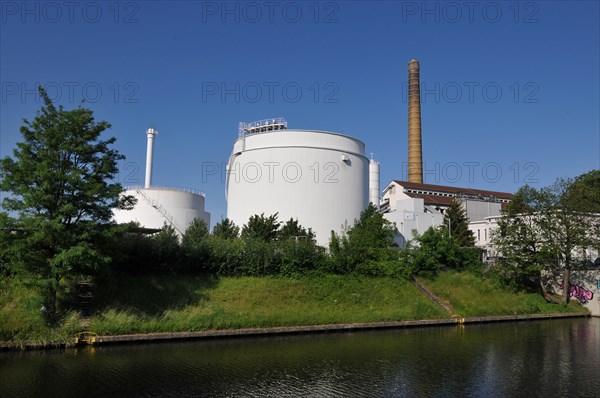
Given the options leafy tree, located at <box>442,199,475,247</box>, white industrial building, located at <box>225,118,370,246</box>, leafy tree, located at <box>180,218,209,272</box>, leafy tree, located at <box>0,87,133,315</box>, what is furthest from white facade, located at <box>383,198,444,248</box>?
leafy tree, located at <box>0,87,133,315</box>

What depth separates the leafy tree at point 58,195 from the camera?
67.8 ft

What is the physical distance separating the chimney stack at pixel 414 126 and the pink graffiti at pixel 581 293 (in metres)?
34.1

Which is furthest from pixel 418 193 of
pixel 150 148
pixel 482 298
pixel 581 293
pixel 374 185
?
pixel 150 148

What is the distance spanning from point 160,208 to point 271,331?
3414 cm

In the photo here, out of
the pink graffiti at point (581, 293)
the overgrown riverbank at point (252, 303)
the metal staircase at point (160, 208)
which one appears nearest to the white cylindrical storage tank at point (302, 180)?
the metal staircase at point (160, 208)

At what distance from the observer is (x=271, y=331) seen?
24.8 metres

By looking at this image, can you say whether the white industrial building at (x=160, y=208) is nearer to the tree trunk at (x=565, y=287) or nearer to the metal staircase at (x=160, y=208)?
the metal staircase at (x=160, y=208)

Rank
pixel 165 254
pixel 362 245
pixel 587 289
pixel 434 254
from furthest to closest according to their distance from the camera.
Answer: pixel 587 289 → pixel 434 254 → pixel 362 245 → pixel 165 254

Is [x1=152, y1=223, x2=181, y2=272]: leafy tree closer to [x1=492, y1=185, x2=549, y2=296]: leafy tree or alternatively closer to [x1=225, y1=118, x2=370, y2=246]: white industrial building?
[x1=225, y1=118, x2=370, y2=246]: white industrial building

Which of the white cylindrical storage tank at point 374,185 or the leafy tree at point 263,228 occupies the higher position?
the white cylindrical storage tank at point 374,185

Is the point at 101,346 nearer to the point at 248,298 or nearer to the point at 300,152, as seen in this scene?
the point at 248,298

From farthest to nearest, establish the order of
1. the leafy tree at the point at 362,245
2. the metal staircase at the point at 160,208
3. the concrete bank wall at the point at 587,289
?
the metal staircase at the point at 160,208, the concrete bank wall at the point at 587,289, the leafy tree at the point at 362,245

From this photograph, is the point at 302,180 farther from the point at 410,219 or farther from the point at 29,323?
the point at 29,323

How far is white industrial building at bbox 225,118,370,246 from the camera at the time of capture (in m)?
46.4
